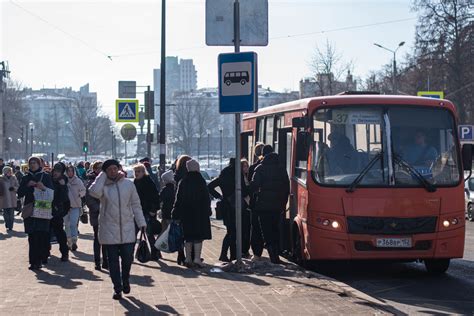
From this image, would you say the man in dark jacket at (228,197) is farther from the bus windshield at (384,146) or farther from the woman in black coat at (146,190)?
the bus windshield at (384,146)

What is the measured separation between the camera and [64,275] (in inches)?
521

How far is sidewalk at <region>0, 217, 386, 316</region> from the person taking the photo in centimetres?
973

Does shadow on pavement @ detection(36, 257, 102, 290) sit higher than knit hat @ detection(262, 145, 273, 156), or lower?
lower

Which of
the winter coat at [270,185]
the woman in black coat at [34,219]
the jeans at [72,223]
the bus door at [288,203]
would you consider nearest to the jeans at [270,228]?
the winter coat at [270,185]

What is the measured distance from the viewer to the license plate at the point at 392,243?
13.1 metres

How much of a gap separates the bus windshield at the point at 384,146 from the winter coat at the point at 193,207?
1700mm

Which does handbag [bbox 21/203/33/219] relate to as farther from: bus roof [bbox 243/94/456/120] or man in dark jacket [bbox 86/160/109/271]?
bus roof [bbox 243/94/456/120]

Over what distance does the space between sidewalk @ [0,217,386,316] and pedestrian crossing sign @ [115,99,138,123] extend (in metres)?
17.4

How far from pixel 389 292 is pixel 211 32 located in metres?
4.30

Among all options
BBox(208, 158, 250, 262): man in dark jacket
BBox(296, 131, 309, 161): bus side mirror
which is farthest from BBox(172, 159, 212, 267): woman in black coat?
BBox(296, 131, 309, 161): bus side mirror

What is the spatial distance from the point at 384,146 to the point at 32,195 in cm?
533

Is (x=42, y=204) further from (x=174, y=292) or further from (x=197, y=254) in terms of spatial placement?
(x=174, y=292)

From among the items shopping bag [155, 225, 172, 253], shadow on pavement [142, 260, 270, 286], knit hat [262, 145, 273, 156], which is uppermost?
knit hat [262, 145, 273, 156]

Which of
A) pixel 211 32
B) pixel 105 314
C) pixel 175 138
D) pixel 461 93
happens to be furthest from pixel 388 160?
pixel 175 138
